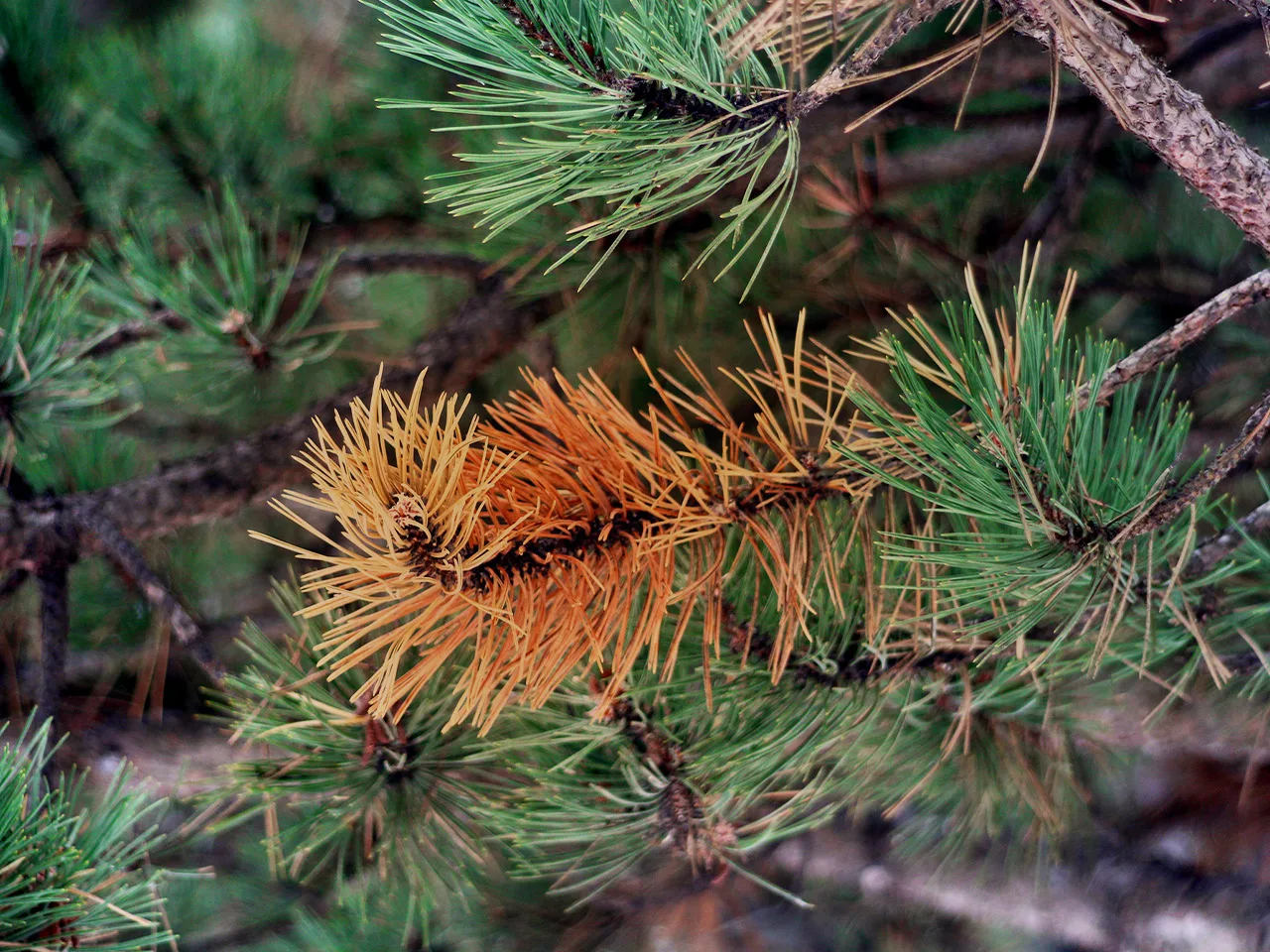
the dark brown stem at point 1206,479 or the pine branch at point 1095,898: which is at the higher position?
the dark brown stem at point 1206,479

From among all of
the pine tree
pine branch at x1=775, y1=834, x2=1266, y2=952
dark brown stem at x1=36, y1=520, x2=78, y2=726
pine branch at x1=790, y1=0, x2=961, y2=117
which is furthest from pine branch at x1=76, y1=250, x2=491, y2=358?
pine branch at x1=775, y1=834, x2=1266, y2=952

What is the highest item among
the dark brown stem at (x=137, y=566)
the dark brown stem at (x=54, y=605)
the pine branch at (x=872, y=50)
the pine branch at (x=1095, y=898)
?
the pine branch at (x=872, y=50)

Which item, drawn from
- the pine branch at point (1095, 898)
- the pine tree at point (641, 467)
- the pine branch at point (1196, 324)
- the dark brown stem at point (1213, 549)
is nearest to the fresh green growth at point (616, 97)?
the pine tree at point (641, 467)

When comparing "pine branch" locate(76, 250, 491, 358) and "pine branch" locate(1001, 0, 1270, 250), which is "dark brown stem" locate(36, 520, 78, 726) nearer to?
"pine branch" locate(76, 250, 491, 358)

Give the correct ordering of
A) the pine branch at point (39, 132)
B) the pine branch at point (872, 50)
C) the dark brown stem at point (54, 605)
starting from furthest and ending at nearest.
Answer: the pine branch at point (39, 132), the dark brown stem at point (54, 605), the pine branch at point (872, 50)

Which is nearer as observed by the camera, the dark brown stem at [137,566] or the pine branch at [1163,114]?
the pine branch at [1163,114]

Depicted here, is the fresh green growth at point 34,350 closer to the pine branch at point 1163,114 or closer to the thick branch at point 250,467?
the thick branch at point 250,467

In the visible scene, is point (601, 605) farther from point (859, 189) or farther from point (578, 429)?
point (859, 189)
